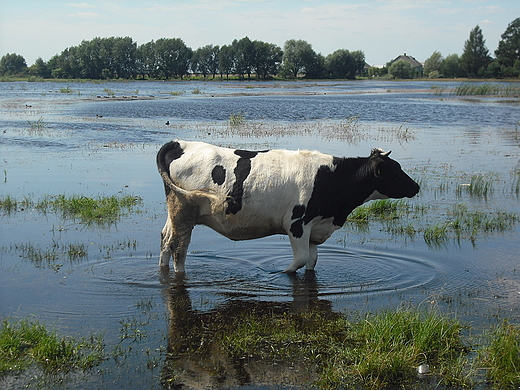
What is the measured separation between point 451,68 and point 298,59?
33.8 m

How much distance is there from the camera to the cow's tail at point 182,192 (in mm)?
8609

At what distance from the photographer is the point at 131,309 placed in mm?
7555

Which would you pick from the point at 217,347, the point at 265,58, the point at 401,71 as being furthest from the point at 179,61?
the point at 217,347

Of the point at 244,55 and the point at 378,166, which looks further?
the point at 244,55

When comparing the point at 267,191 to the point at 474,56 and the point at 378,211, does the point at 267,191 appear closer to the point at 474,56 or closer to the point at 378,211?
the point at 378,211

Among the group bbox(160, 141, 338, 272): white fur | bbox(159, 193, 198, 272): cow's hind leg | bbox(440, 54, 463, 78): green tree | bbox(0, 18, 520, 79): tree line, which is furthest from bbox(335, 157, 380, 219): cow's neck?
bbox(440, 54, 463, 78): green tree

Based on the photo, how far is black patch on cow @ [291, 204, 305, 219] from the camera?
8609 mm

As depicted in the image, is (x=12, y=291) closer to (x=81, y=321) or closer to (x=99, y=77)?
(x=81, y=321)

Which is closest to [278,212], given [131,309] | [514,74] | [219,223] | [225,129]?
[219,223]

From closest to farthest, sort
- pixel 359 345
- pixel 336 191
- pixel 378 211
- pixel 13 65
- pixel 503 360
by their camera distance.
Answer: pixel 503 360
pixel 359 345
pixel 336 191
pixel 378 211
pixel 13 65

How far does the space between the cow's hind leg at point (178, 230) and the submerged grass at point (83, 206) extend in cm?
282

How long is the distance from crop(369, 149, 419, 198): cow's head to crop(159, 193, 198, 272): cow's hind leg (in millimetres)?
2696

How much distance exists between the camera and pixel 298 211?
8.61m

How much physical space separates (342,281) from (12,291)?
4.48 m
